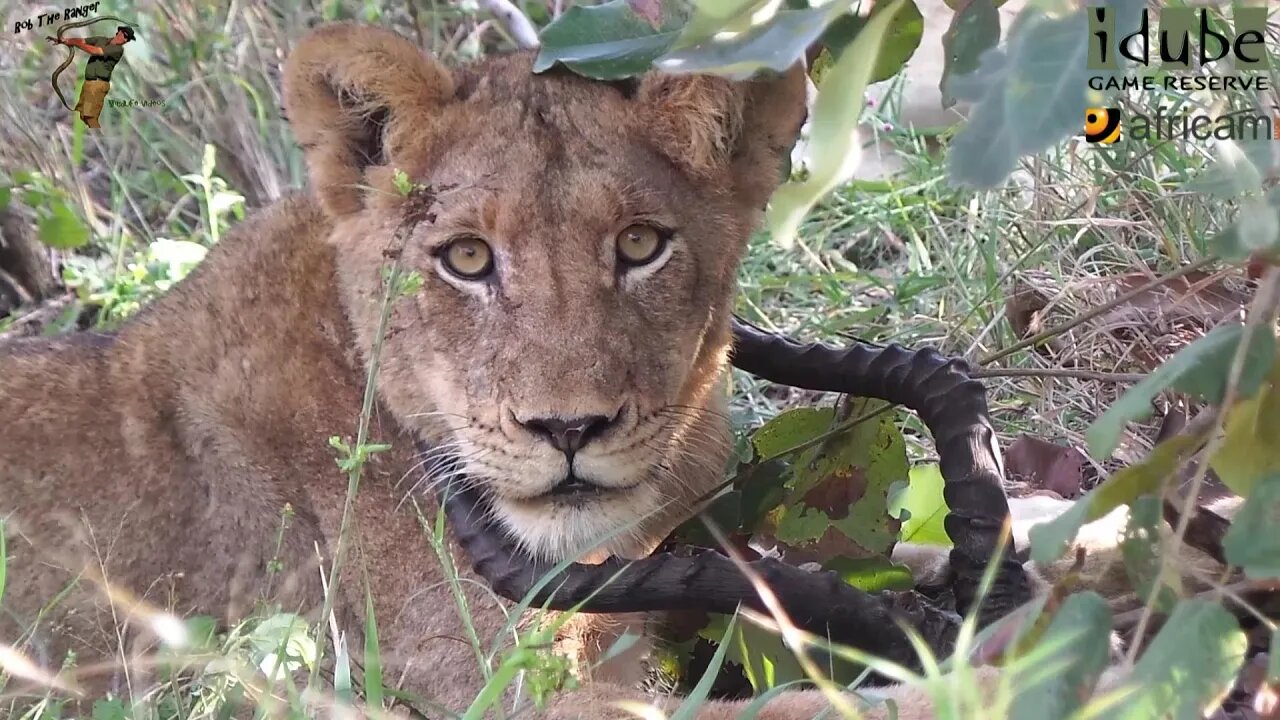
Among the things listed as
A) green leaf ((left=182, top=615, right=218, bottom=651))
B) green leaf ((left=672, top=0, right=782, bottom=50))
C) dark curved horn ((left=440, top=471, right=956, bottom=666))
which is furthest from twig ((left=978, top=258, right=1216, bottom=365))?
green leaf ((left=182, top=615, right=218, bottom=651))

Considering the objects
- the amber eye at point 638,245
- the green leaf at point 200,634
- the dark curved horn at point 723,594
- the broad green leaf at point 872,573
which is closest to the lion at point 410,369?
the amber eye at point 638,245

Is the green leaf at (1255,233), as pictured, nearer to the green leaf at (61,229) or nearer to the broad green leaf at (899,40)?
the broad green leaf at (899,40)

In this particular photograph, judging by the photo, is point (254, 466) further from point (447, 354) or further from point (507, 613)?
point (507, 613)

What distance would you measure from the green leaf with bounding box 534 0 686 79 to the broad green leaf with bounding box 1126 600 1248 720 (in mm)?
1521

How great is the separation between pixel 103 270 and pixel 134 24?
1.23 m

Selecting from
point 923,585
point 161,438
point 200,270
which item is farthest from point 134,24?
point 923,585

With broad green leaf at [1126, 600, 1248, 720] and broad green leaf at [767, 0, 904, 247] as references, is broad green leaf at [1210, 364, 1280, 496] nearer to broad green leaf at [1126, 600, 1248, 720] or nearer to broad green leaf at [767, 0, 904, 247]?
broad green leaf at [1126, 600, 1248, 720]

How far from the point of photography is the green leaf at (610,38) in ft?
9.21

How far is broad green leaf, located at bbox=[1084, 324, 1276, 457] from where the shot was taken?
1.78m

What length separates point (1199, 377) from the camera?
184 centimetres

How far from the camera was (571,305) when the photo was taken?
3150 millimetres

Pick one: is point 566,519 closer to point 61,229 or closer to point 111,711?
point 111,711

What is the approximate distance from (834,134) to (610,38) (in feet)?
3.68

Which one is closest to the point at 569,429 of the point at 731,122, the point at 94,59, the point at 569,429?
the point at 569,429
